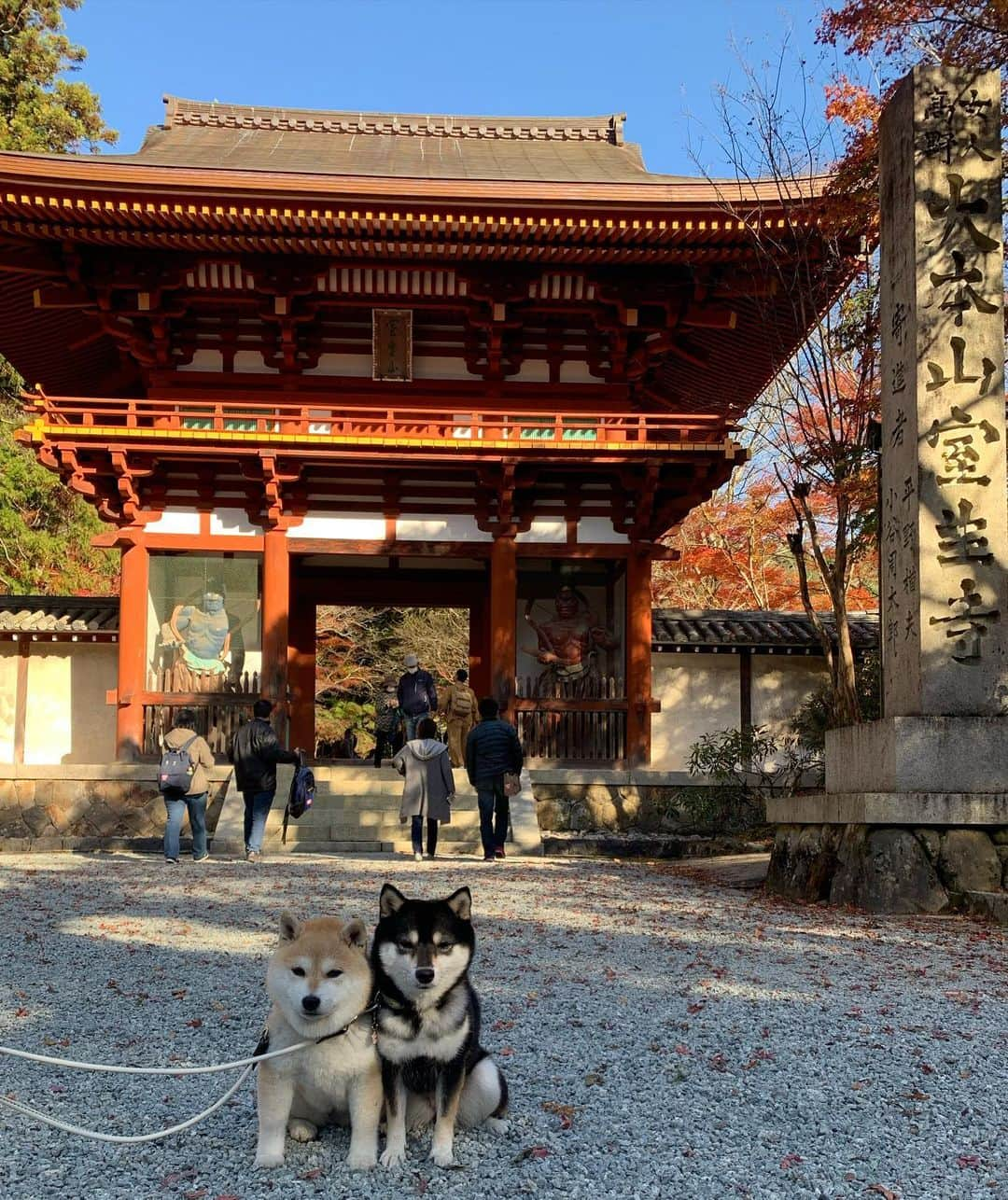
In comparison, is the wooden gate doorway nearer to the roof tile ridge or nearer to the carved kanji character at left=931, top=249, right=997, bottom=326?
the roof tile ridge

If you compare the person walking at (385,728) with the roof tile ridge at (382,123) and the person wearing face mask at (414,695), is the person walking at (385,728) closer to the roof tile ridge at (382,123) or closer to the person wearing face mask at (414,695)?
the person wearing face mask at (414,695)

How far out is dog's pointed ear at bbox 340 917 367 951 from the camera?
10.4 feet

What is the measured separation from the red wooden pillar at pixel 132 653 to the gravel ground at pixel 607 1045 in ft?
20.9

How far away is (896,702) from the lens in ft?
27.7

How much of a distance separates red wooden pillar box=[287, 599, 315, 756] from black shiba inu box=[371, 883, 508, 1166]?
14.6 meters

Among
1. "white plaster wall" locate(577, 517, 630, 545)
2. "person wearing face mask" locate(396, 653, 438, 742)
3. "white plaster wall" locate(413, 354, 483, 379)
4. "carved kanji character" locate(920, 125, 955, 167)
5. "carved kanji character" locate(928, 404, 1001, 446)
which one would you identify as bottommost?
"person wearing face mask" locate(396, 653, 438, 742)

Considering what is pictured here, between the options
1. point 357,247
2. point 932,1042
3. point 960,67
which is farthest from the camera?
point 357,247

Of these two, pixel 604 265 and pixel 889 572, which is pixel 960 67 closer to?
pixel 889 572

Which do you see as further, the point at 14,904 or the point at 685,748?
the point at 685,748

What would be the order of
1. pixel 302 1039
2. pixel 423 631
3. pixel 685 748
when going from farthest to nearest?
pixel 423 631
pixel 685 748
pixel 302 1039

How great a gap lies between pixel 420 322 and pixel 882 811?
10512 millimetres

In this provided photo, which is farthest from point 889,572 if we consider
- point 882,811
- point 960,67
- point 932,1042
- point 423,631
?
point 423,631

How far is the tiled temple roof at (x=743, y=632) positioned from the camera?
16969mm

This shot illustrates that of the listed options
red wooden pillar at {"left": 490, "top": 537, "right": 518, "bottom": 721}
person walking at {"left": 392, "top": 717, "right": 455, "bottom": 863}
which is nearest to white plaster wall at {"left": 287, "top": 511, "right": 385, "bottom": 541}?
red wooden pillar at {"left": 490, "top": 537, "right": 518, "bottom": 721}
